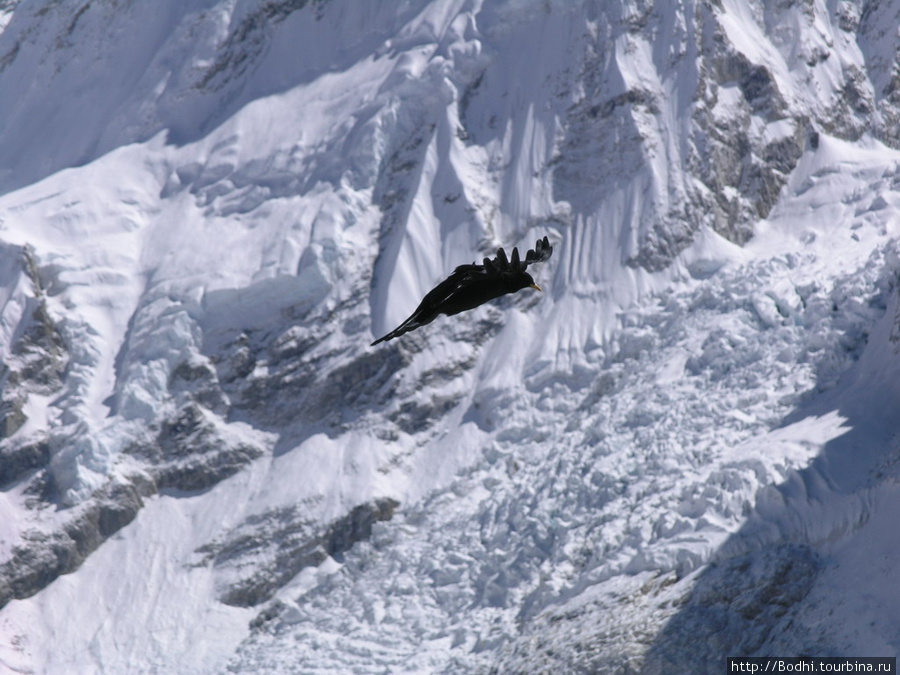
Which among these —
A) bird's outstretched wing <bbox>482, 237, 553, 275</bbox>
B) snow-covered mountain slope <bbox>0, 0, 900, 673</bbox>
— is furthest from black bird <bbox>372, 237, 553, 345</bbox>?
snow-covered mountain slope <bbox>0, 0, 900, 673</bbox>

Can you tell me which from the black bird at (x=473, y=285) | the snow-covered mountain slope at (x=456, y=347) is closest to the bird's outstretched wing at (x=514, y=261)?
the black bird at (x=473, y=285)

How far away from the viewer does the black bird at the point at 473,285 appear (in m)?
42.7

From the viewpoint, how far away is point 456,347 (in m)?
153

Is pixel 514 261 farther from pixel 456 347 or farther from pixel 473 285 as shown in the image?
pixel 456 347

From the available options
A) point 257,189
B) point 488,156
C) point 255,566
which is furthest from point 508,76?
point 255,566

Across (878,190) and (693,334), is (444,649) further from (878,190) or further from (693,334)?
Answer: (878,190)

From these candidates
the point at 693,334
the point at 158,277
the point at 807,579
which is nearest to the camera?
the point at 807,579

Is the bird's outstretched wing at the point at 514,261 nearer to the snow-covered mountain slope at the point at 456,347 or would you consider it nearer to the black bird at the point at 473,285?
the black bird at the point at 473,285

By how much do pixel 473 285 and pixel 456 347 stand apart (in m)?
110

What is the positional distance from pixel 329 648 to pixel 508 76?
55.5m

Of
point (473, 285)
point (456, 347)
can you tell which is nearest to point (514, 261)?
point (473, 285)

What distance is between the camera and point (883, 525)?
363ft

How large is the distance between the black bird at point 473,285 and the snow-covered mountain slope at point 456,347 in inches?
2552

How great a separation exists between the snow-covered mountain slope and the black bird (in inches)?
2552
